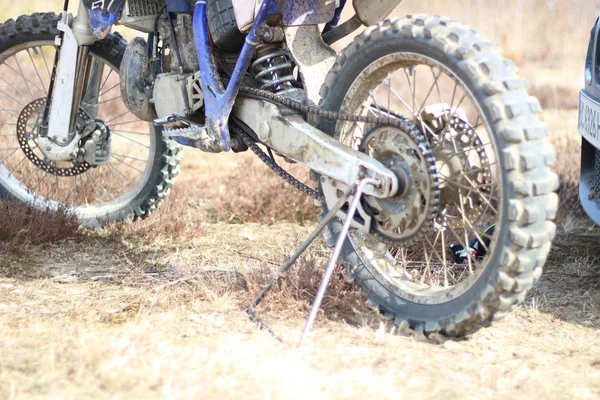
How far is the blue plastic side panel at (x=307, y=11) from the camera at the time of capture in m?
3.47

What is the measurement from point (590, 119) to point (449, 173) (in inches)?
45.4

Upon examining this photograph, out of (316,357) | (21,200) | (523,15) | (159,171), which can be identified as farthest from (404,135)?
(523,15)

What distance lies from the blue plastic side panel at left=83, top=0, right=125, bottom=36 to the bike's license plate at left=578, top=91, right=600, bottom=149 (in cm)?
243

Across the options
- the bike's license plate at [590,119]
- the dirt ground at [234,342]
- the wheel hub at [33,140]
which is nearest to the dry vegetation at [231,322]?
the dirt ground at [234,342]

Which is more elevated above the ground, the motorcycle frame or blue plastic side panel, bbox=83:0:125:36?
blue plastic side panel, bbox=83:0:125:36

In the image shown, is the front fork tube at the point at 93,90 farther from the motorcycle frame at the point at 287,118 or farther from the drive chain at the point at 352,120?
the drive chain at the point at 352,120

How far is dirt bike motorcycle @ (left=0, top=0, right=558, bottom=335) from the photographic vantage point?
110 inches

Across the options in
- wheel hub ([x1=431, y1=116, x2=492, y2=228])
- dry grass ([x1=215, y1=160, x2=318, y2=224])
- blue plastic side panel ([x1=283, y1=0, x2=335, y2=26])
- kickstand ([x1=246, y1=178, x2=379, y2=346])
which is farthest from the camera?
dry grass ([x1=215, y1=160, x2=318, y2=224])

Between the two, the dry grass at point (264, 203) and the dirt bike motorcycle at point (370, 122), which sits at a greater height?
the dirt bike motorcycle at point (370, 122)

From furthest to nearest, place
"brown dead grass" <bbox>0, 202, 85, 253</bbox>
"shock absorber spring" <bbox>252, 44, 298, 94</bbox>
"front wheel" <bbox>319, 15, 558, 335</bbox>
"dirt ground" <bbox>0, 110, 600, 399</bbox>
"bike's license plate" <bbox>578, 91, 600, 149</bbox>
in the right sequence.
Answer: "brown dead grass" <bbox>0, 202, 85, 253</bbox> < "bike's license plate" <bbox>578, 91, 600, 149</bbox> < "shock absorber spring" <bbox>252, 44, 298, 94</bbox> < "front wheel" <bbox>319, 15, 558, 335</bbox> < "dirt ground" <bbox>0, 110, 600, 399</bbox>

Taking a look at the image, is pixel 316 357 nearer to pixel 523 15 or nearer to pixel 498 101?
pixel 498 101

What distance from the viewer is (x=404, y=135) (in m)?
3.10

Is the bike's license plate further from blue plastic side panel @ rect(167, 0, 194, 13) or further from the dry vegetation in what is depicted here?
blue plastic side panel @ rect(167, 0, 194, 13)

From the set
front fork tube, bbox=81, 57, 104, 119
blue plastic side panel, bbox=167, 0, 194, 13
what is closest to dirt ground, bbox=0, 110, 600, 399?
front fork tube, bbox=81, 57, 104, 119
